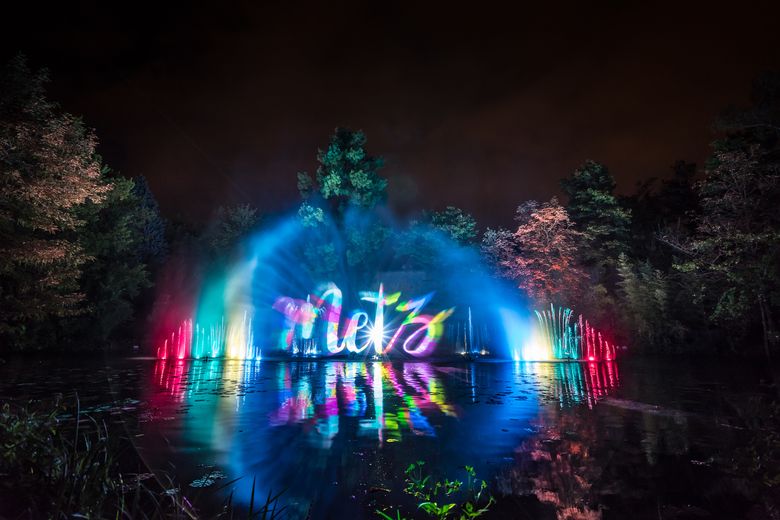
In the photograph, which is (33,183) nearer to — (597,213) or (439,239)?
(439,239)

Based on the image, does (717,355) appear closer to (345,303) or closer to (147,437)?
(345,303)

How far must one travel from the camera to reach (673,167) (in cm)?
4466

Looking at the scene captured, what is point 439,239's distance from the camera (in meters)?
47.3

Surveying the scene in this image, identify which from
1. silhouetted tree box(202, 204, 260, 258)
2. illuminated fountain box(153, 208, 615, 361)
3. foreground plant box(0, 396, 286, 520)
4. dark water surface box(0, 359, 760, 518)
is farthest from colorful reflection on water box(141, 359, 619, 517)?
silhouetted tree box(202, 204, 260, 258)

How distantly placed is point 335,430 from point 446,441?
217 centimetres

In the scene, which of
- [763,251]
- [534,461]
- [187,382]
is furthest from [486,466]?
[763,251]

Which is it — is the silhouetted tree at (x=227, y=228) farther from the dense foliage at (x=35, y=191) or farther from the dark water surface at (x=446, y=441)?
the dark water surface at (x=446, y=441)

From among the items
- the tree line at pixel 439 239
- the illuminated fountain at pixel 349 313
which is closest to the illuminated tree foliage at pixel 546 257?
the tree line at pixel 439 239

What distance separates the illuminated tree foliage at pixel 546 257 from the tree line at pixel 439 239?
0.43 feet

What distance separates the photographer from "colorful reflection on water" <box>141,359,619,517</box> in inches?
223

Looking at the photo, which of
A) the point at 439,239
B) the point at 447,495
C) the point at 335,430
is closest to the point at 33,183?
the point at 335,430

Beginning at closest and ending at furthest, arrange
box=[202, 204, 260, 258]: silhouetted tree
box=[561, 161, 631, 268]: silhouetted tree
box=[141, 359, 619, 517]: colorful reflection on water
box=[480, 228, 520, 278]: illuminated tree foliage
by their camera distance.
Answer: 1. box=[141, 359, 619, 517]: colorful reflection on water
2. box=[480, 228, 520, 278]: illuminated tree foliage
3. box=[561, 161, 631, 268]: silhouetted tree
4. box=[202, 204, 260, 258]: silhouetted tree

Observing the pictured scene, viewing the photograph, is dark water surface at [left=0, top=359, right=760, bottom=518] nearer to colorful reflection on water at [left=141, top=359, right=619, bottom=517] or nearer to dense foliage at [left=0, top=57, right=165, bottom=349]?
colorful reflection on water at [left=141, top=359, right=619, bottom=517]

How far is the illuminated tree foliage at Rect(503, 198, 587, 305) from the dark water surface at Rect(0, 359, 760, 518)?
22454mm
